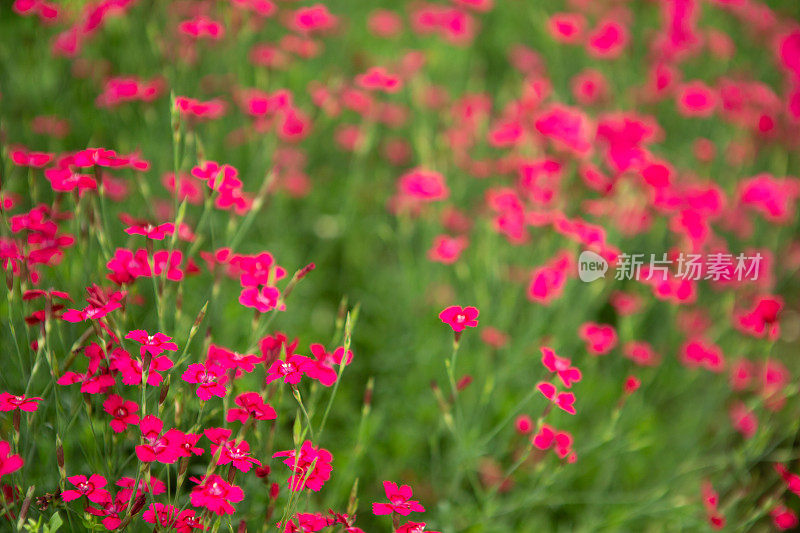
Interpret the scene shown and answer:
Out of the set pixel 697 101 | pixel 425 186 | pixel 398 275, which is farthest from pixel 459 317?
pixel 697 101

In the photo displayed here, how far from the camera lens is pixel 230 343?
87.3 inches

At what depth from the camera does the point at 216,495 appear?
1151 mm

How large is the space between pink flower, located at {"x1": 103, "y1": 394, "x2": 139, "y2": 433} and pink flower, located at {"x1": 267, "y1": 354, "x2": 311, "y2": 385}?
0.90 ft

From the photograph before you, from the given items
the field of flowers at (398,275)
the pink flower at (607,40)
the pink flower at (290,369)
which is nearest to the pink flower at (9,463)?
the field of flowers at (398,275)

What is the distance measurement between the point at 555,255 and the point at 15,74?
248 cm

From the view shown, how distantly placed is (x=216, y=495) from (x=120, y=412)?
0.28 meters

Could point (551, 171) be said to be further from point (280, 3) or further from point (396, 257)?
point (280, 3)

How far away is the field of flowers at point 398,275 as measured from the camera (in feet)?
4.93

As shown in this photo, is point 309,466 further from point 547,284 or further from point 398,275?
point 398,275

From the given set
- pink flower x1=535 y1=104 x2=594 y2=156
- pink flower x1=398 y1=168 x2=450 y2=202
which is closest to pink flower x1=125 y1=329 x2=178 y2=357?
pink flower x1=398 y1=168 x2=450 y2=202

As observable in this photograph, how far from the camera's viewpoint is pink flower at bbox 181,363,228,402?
1.20 meters

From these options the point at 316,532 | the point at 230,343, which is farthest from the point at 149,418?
the point at 230,343

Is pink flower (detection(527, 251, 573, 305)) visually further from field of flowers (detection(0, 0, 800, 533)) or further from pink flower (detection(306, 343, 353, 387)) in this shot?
pink flower (detection(306, 343, 353, 387))

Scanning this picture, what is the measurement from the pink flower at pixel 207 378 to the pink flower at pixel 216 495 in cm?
15
